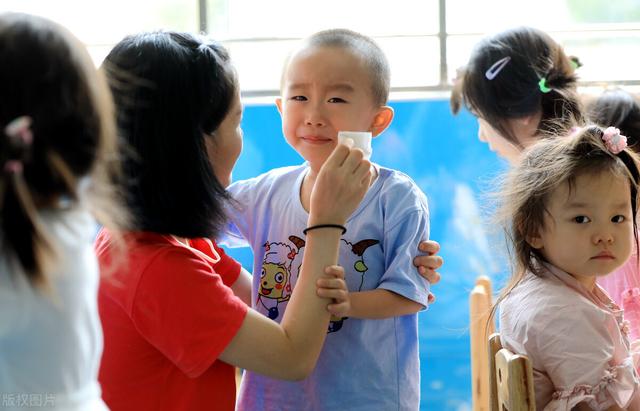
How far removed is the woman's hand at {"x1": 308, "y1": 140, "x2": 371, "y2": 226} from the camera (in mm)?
1314

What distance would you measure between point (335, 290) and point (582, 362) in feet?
1.43

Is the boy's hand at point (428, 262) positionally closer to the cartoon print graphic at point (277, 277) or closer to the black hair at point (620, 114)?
the cartoon print graphic at point (277, 277)

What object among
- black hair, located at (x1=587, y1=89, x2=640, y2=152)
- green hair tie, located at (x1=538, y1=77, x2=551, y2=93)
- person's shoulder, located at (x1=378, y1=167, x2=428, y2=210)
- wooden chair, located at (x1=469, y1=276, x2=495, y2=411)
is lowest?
wooden chair, located at (x1=469, y1=276, x2=495, y2=411)

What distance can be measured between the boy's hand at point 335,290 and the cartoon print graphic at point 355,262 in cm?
12

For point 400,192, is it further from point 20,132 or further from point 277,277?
point 20,132

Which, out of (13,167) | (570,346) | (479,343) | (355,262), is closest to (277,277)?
(355,262)

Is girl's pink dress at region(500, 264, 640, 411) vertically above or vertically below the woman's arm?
below

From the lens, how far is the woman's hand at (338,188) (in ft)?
4.31

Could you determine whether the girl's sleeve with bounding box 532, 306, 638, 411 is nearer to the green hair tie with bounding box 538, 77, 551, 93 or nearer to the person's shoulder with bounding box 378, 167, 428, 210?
the person's shoulder with bounding box 378, 167, 428, 210

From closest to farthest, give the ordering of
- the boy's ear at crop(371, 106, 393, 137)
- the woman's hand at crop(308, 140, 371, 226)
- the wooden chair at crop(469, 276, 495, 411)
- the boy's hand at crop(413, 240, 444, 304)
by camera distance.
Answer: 1. the woman's hand at crop(308, 140, 371, 226)
2. the boy's hand at crop(413, 240, 444, 304)
3. the boy's ear at crop(371, 106, 393, 137)
4. the wooden chair at crop(469, 276, 495, 411)

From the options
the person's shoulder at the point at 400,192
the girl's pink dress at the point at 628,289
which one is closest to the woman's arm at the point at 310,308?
the person's shoulder at the point at 400,192

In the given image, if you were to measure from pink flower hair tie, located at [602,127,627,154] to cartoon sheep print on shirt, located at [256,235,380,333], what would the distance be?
0.46 m

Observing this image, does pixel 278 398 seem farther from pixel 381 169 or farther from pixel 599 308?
pixel 599 308

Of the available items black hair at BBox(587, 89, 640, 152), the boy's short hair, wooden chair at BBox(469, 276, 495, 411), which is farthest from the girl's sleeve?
wooden chair at BBox(469, 276, 495, 411)
